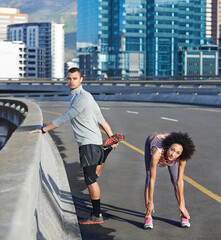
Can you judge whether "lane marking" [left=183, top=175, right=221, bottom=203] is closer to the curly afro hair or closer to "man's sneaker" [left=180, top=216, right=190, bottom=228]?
"man's sneaker" [left=180, top=216, right=190, bottom=228]

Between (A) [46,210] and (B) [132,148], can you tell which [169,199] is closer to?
(A) [46,210]

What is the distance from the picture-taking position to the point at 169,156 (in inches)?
243

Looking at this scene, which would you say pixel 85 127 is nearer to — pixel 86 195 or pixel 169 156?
pixel 169 156

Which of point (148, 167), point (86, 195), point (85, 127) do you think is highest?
point (85, 127)

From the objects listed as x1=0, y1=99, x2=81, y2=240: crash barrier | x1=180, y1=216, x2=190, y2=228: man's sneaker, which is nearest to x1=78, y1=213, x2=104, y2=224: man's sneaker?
x1=0, y1=99, x2=81, y2=240: crash barrier

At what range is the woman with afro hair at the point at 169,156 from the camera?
243 inches

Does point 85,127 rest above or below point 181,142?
above

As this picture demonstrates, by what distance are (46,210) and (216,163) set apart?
6570 millimetres

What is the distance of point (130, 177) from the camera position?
1020cm

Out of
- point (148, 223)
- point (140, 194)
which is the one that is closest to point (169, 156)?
point (148, 223)

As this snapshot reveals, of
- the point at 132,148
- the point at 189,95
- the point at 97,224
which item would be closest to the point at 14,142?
the point at 97,224

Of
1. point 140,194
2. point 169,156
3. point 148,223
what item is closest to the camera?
point 169,156

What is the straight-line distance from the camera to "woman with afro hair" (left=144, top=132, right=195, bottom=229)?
618cm

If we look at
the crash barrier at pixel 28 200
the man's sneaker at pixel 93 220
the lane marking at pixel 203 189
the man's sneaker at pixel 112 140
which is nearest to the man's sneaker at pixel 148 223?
the man's sneaker at pixel 93 220
